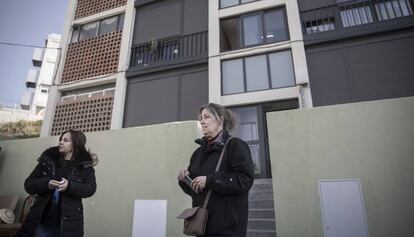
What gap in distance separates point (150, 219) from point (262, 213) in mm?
2170

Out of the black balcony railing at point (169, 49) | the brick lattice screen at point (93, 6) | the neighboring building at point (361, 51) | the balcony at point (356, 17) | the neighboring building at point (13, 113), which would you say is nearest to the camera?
the neighboring building at point (361, 51)

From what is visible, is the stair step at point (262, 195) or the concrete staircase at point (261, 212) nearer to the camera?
the concrete staircase at point (261, 212)

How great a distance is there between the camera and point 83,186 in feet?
7.39

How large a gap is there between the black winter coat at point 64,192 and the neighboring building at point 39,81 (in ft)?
98.9

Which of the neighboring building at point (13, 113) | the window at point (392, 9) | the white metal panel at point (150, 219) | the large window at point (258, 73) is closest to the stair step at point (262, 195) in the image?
the white metal panel at point (150, 219)

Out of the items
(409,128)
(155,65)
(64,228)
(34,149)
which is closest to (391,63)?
(409,128)

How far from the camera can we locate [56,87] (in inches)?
401

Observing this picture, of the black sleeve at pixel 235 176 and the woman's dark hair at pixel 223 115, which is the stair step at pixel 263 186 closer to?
the woman's dark hair at pixel 223 115

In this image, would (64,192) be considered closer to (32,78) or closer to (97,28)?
(97,28)

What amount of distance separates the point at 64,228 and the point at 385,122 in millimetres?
4666

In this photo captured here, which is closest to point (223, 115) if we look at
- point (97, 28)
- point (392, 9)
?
point (392, 9)

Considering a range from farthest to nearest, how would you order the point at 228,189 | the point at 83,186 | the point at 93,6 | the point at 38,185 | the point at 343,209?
1. the point at 93,6
2. the point at 343,209
3. the point at 83,186
4. the point at 38,185
5. the point at 228,189

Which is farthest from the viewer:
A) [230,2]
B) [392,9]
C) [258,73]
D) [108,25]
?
[108,25]

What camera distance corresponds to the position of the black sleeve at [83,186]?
215 centimetres
